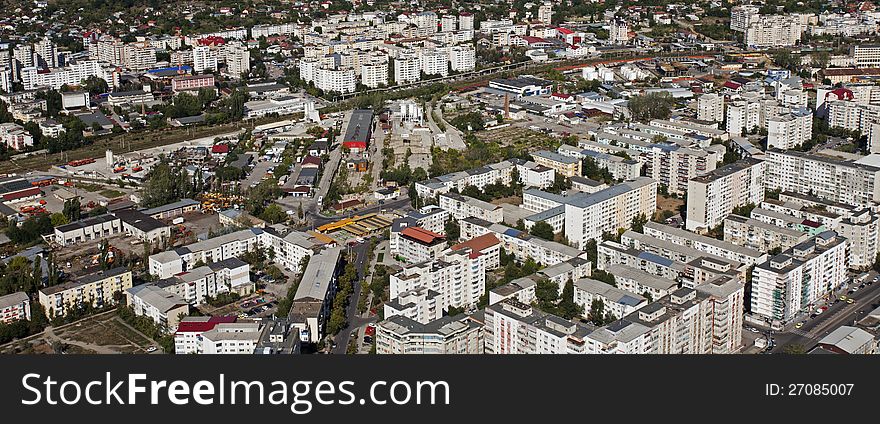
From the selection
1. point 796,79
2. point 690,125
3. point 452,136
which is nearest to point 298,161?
point 452,136

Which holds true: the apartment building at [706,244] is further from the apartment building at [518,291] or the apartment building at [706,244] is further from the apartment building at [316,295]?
the apartment building at [316,295]

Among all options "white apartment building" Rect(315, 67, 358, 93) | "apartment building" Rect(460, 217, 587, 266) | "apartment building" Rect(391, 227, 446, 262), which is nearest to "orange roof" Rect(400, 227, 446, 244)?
"apartment building" Rect(391, 227, 446, 262)

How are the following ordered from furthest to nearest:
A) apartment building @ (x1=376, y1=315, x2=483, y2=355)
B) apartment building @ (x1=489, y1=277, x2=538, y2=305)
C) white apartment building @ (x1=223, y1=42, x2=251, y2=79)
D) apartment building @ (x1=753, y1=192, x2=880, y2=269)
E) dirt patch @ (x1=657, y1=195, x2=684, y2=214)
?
1. white apartment building @ (x1=223, y1=42, x2=251, y2=79)
2. dirt patch @ (x1=657, y1=195, x2=684, y2=214)
3. apartment building @ (x1=753, y1=192, x2=880, y2=269)
4. apartment building @ (x1=489, y1=277, x2=538, y2=305)
5. apartment building @ (x1=376, y1=315, x2=483, y2=355)

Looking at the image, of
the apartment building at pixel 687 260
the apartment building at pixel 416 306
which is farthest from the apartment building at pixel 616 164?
the apartment building at pixel 416 306

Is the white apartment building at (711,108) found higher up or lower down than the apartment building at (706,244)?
higher up

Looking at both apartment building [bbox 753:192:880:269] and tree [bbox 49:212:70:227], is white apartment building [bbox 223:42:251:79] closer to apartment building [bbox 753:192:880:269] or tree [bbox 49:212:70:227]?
tree [bbox 49:212:70:227]
